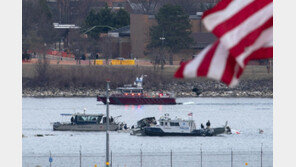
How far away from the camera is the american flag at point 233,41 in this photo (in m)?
11.3

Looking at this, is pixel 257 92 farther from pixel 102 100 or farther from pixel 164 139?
pixel 164 139

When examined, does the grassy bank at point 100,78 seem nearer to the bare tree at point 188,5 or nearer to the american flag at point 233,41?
the bare tree at point 188,5

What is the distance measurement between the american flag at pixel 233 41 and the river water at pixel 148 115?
43.7 m

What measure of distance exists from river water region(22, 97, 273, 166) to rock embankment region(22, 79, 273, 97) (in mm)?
2384

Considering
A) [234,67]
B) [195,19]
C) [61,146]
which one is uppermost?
[195,19]

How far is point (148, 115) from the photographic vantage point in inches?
4311

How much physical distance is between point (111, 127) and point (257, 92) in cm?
5730

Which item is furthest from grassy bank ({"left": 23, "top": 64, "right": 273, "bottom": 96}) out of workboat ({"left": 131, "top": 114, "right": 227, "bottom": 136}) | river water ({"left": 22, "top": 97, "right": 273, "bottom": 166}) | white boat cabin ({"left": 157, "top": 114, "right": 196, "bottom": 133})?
white boat cabin ({"left": 157, "top": 114, "right": 196, "bottom": 133})

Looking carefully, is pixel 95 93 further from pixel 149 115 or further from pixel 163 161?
pixel 163 161

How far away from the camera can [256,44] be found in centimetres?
1134

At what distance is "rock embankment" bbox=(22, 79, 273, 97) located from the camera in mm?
137375

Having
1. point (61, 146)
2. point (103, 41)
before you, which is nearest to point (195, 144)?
point (61, 146)

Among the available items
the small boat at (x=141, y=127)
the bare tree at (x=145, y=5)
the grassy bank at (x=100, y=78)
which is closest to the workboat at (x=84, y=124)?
Answer: the small boat at (x=141, y=127)

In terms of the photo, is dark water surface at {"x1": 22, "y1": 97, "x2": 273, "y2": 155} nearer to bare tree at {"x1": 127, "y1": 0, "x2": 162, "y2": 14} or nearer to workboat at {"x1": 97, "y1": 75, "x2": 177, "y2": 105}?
workboat at {"x1": 97, "y1": 75, "x2": 177, "y2": 105}
